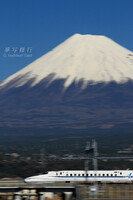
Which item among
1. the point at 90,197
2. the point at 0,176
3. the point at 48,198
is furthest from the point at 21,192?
the point at 0,176

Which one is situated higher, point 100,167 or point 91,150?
point 100,167

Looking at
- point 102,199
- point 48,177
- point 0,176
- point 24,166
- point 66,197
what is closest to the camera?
point 102,199

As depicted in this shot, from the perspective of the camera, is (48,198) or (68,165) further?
(68,165)

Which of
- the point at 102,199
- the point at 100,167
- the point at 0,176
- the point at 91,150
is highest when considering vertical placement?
the point at 100,167

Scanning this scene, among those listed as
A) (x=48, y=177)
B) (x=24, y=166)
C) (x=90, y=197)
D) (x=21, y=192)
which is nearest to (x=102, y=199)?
(x=90, y=197)

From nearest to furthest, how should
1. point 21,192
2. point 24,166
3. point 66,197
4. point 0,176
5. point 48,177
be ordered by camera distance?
point 66,197 → point 21,192 → point 48,177 → point 0,176 → point 24,166

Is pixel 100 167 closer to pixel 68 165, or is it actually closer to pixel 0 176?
pixel 68 165
